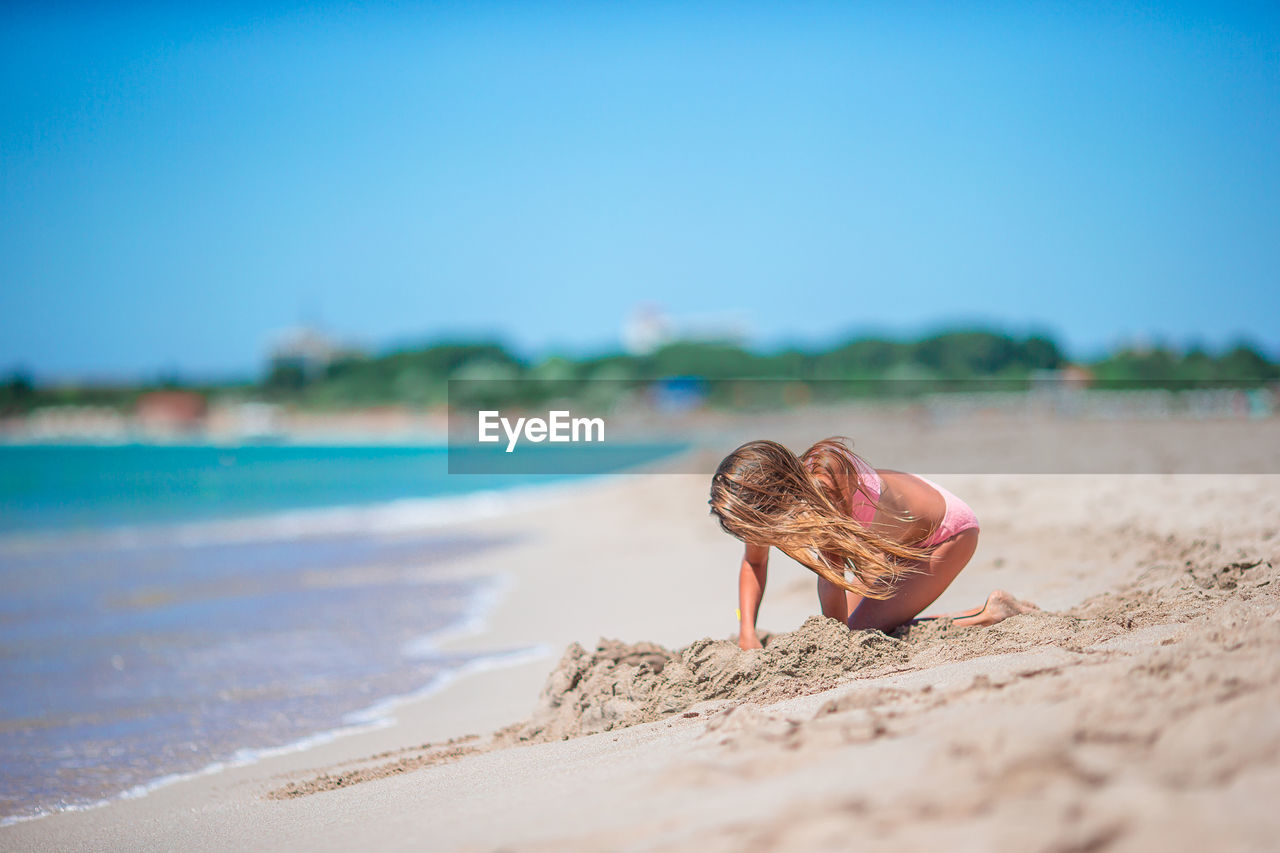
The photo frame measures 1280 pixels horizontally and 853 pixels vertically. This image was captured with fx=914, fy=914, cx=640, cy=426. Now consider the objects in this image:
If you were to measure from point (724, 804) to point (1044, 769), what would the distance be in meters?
0.59

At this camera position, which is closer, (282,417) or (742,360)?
(742,360)

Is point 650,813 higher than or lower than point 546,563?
higher

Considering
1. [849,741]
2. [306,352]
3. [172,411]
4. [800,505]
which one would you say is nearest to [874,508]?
[800,505]

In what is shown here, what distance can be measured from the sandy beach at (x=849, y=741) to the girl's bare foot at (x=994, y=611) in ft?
0.25

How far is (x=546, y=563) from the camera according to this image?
977 centimetres

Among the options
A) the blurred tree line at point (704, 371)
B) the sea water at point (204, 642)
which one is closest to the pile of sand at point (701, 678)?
the sea water at point (204, 642)

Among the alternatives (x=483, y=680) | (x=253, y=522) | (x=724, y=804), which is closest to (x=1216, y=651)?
(x=724, y=804)

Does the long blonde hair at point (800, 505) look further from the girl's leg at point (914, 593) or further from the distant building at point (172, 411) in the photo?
the distant building at point (172, 411)

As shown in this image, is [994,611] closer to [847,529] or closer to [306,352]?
[847,529]

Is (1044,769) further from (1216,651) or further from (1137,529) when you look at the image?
(1137,529)

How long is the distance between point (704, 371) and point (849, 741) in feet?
229

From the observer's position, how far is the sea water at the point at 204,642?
419 cm

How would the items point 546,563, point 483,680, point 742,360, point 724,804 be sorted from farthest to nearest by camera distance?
point 742,360 < point 546,563 < point 483,680 < point 724,804

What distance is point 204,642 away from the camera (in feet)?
20.9
